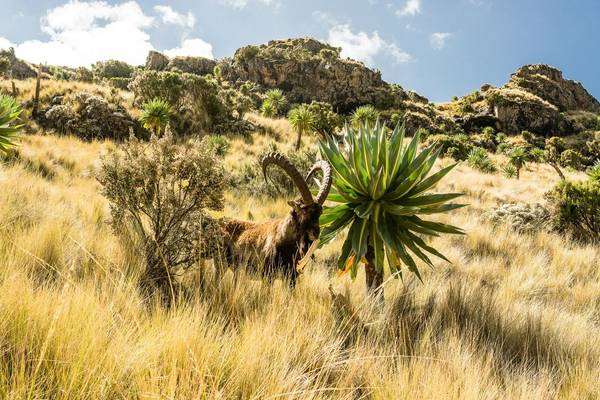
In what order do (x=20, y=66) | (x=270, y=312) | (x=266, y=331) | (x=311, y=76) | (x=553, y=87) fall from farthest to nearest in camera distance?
1. (x=553, y=87)
2. (x=311, y=76)
3. (x=20, y=66)
4. (x=270, y=312)
5. (x=266, y=331)

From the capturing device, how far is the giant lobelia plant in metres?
3.19

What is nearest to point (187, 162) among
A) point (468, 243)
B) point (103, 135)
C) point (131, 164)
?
point (131, 164)

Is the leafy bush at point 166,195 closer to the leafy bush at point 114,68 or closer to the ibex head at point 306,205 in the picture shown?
the ibex head at point 306,205

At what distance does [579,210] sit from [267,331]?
994 cm

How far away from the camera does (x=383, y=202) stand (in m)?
3.35

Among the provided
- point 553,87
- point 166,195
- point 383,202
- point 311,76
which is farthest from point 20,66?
point 553,87

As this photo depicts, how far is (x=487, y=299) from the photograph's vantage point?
3.86 metres

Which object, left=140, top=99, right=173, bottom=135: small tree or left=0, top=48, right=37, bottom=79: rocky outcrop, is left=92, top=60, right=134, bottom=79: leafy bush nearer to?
left=0, top=48, right=37, bottom=79: rocky outcrop

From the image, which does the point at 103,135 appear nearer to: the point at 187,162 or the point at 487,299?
the point at 187,162

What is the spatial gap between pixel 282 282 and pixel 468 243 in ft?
17.9

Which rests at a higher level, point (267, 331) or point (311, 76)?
point (311, 76)

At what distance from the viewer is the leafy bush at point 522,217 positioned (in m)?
8.84

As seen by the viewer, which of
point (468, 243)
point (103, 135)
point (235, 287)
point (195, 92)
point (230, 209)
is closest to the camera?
point (235, 287)

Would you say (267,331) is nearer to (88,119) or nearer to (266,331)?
(266,331)
